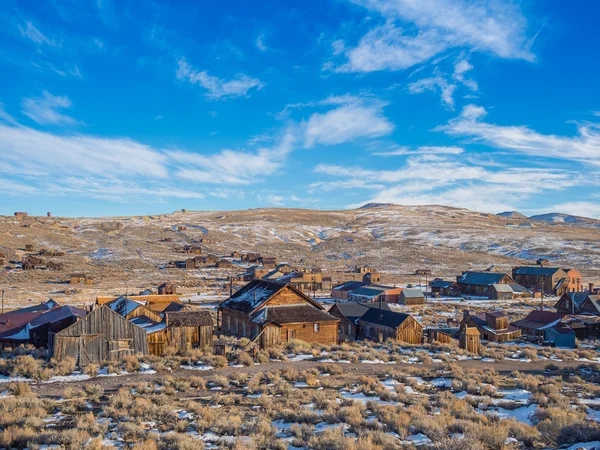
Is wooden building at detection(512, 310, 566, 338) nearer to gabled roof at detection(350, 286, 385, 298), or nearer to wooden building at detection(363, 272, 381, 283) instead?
gabled roof at detection(350, 286, 385, 298)

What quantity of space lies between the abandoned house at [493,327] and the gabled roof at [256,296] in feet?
42.0

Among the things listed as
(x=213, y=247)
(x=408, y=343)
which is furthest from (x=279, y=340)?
(x=213, y=247)

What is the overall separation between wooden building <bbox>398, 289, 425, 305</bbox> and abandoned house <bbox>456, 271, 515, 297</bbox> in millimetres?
13359

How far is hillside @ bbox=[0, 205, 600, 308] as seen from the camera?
2709 inches

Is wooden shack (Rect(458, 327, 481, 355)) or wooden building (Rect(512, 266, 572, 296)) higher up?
wooden building (Rect(512, 266, 572, 296))

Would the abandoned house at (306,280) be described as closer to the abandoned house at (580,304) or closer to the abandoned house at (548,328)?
the abandoned house at (580,304)

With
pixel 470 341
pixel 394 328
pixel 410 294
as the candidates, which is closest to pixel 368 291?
pixel 410 294

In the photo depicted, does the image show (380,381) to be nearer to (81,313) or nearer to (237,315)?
(237,315)

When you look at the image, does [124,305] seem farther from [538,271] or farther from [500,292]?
[538,271]

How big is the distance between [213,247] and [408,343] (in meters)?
89.8

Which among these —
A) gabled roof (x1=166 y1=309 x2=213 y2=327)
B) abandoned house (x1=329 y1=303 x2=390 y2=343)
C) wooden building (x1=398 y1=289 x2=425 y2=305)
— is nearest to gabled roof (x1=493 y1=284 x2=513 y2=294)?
wooden building (x1=398 y1=289 x2=425 y2=305)

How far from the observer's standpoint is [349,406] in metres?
15.1

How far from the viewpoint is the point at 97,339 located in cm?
2147

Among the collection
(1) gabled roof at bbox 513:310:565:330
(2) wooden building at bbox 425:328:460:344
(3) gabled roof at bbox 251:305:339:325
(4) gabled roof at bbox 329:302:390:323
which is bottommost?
(2) wooden building at bbox 425:328:460:344
